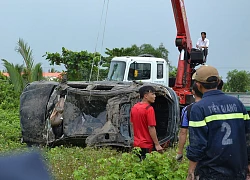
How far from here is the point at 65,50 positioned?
22531 millimetres

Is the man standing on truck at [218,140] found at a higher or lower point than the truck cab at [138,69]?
lower

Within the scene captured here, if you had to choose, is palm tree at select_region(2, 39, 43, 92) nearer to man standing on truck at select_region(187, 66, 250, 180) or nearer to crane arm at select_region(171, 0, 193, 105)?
crane arm at select_region(171, 0, 193, 105)

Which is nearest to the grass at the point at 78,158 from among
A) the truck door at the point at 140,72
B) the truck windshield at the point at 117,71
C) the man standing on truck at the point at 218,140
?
the man standing on truck at the point at 218,140

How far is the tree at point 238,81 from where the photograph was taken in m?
36.6

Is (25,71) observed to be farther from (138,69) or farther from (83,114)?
(83,114)

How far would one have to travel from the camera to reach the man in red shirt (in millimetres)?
6562

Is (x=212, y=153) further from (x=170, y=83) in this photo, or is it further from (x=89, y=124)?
(x=170, y=83)

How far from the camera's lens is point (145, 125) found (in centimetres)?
663

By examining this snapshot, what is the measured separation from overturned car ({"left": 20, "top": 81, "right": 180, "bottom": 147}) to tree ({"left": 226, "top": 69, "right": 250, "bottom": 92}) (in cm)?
2745

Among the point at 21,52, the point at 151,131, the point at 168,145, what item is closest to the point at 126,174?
the point at 151,131

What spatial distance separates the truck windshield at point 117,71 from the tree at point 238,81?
2346 centimetres

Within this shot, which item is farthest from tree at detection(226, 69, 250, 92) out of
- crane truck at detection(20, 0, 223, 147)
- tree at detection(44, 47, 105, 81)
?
crane truck at detection(20, 0, 223, 147)

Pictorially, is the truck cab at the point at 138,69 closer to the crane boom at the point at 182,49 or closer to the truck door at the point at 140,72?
the truck door at the point at 140,72

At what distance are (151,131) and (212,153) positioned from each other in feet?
8.78
